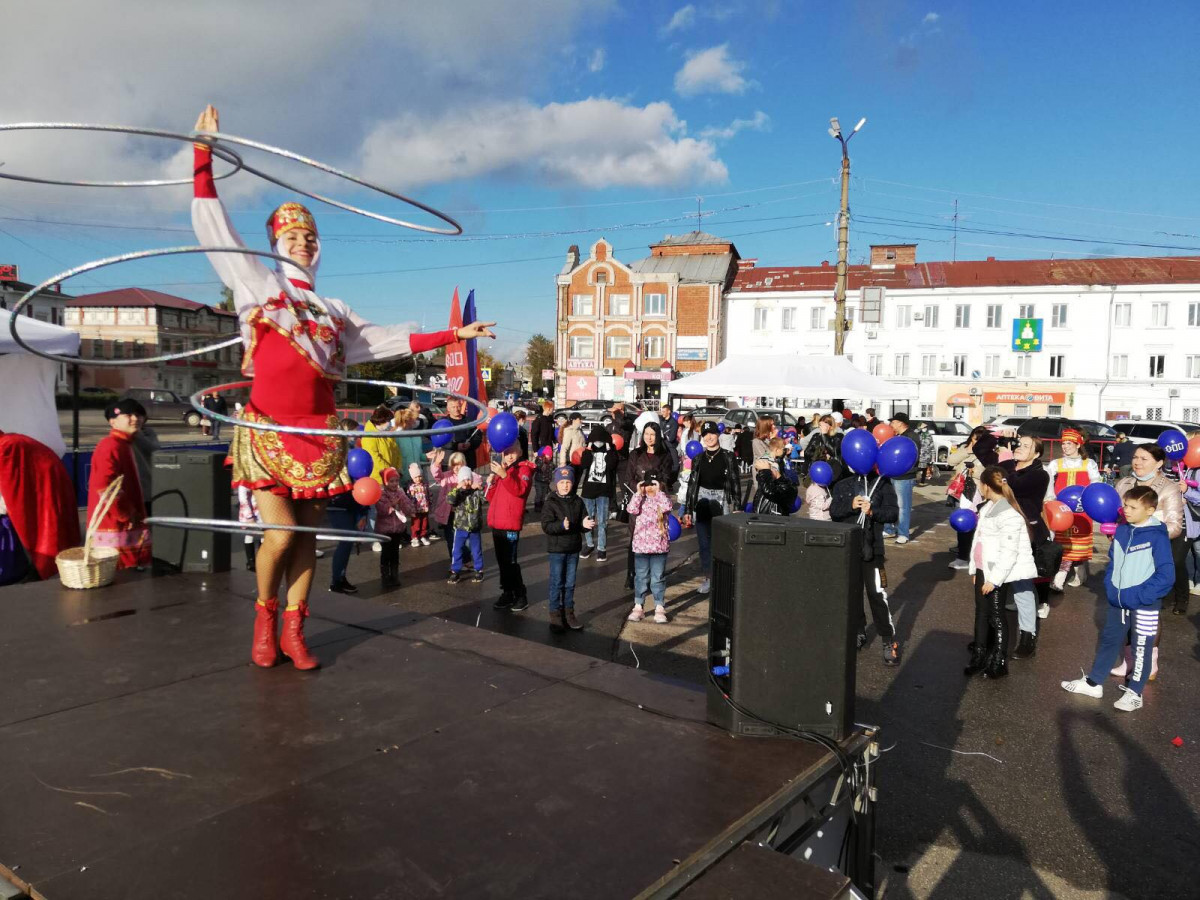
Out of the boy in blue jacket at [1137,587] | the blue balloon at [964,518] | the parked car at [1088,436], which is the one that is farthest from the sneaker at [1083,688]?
the parked car at [1088,436]

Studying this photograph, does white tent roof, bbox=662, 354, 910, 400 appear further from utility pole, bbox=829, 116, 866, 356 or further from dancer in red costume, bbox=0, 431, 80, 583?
dancer in red costume, bbox=0, 431, 80, 583

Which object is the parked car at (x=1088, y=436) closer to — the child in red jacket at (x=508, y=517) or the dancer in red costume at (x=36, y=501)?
the child in red jacket at (x=508, y=517)

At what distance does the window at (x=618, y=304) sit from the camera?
48.6m

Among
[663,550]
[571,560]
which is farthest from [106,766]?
[663,550]

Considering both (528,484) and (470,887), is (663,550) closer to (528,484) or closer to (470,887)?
(528,484)

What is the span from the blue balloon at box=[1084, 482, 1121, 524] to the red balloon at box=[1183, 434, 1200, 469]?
1733 millimetres

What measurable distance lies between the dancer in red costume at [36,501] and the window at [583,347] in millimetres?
42114

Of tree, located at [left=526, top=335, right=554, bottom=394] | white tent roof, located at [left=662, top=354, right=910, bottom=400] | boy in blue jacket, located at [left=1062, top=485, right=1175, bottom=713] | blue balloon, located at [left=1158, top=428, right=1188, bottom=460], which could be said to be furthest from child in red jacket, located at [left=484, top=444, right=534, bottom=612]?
tree, located at [left=526, top=335, right=554, bottom=394]

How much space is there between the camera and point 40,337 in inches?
271

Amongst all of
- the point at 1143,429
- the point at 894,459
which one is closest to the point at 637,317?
the point at 1143,429

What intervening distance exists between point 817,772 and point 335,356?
9.41 ft

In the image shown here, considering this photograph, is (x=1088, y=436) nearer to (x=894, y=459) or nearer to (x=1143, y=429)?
(x=1143, y=429)

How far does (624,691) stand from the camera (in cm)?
370

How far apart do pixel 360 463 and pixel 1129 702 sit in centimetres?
732
